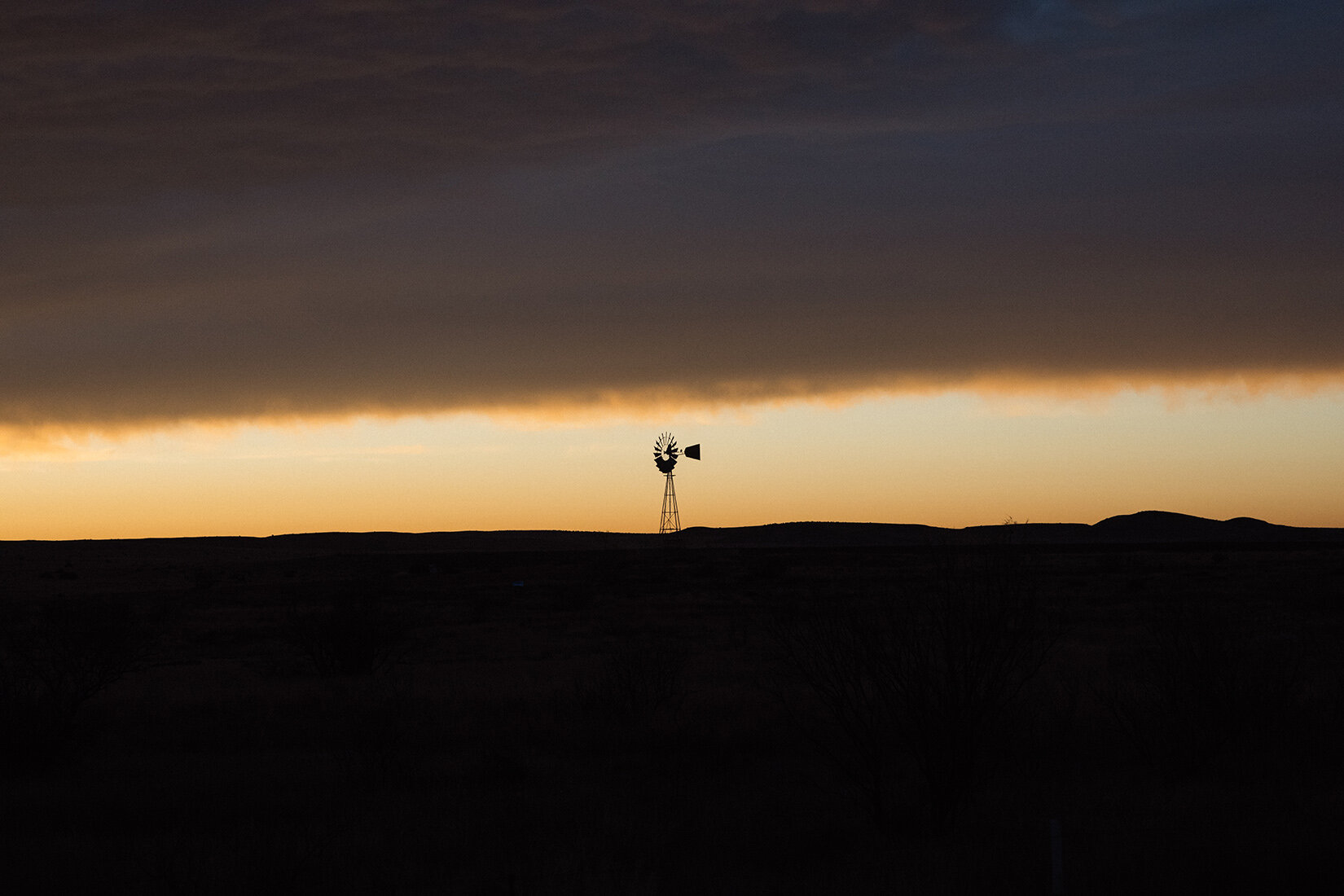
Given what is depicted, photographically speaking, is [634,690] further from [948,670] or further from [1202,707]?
[1202,707]

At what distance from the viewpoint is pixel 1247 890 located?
966cm

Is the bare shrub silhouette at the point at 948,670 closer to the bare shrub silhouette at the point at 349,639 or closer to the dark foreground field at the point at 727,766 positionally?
the dark foreground field at the point at 727,766

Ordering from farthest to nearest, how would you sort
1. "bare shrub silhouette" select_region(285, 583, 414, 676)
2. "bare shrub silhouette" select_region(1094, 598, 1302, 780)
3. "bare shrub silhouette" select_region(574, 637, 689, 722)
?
"bare shrub silhouette" select_region(285, 583, 414, 676)
"bare shrub silhouette" select_region(574, 637, 689, 722)
"bare shrub silhouette" select_region(1094, 598, 1302, 780)

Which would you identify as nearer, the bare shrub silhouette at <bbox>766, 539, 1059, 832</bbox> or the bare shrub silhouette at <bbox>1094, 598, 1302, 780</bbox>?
the bare shrub silhouette at <bbox>766, 539, 1059, 832</bbox>

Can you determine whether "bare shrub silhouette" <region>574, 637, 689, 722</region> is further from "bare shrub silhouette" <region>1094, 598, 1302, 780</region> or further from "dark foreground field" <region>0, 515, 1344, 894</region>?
"bare shrub silhouette" <region>1094, 598, 1302, 780</region>

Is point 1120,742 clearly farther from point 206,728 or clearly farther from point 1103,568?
point 1103,568

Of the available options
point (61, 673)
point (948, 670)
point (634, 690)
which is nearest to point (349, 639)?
point (61, 673)

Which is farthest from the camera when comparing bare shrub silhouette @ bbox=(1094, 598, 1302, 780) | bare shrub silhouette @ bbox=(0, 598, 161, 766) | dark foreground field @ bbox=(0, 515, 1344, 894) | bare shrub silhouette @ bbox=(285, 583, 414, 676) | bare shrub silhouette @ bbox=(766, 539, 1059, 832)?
bare shrub silhouette @ bbox=(285, 583, 414, 676)

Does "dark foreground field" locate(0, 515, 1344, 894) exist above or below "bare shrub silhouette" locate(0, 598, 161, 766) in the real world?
below

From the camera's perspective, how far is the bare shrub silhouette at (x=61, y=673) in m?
15.9

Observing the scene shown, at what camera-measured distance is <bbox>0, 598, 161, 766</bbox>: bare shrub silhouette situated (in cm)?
1593

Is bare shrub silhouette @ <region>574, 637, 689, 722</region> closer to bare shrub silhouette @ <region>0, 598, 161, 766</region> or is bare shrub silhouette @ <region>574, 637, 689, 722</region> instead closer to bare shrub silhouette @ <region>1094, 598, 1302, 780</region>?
bare shrub silhouette @ <region>1094, 598, 1302, 780</region>

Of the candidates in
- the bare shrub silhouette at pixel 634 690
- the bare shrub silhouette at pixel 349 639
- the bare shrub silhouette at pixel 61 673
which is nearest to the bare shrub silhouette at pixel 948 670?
the bare shrub silhouette at pixel 634 690

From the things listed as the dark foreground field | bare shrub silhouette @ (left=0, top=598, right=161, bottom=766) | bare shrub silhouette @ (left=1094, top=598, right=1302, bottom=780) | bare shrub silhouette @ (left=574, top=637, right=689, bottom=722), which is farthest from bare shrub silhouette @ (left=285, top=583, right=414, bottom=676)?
bare shrub silhouette @ (left=1094, top=598, right=1302, bottom=780)
